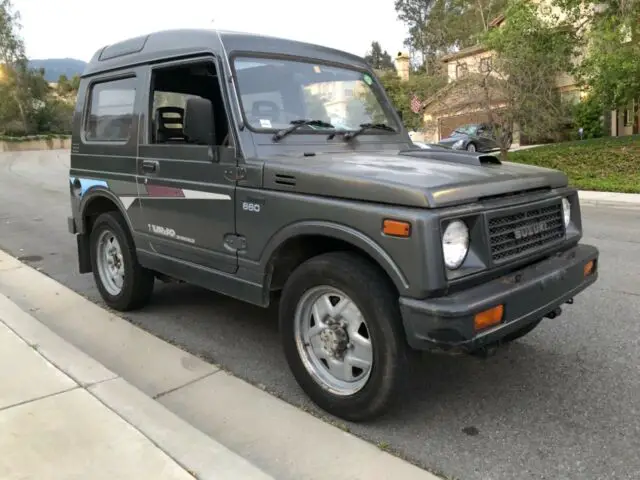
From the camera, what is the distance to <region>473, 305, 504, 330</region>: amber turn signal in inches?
112

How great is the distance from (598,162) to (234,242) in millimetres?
16253

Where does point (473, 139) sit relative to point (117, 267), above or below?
above

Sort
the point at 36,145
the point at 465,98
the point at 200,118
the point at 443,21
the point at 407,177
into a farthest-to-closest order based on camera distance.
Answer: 1. the point at 443,21
2. the point at 36,145
3. the point at 465,98
4. the point at 200,118
5. the point at 407,177

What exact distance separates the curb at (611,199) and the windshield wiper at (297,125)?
984 centimetres

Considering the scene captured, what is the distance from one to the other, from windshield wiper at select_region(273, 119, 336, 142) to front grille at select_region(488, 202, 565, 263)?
5.03 feet

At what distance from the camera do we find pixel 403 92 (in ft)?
98.7

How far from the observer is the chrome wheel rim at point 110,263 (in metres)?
5.38

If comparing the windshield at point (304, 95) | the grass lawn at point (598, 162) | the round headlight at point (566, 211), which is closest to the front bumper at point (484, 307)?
the round headlight at point (566, 211)

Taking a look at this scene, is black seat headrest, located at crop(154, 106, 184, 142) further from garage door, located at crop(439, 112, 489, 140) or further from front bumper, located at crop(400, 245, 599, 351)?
garage door, located at crop(439, 112, 489, 140)

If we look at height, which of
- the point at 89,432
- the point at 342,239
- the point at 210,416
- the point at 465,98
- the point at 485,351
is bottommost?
the point at 210,416

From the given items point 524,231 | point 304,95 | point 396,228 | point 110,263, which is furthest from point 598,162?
point 396,228

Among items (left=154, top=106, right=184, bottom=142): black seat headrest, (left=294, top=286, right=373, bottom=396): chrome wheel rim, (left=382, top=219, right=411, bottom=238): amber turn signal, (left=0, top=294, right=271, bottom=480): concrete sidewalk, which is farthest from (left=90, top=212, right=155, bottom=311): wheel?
(left=382, top=219, right=411, bottom=238): amber turn signal

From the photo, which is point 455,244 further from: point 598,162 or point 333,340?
point 598,162

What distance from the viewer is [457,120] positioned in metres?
22.0
